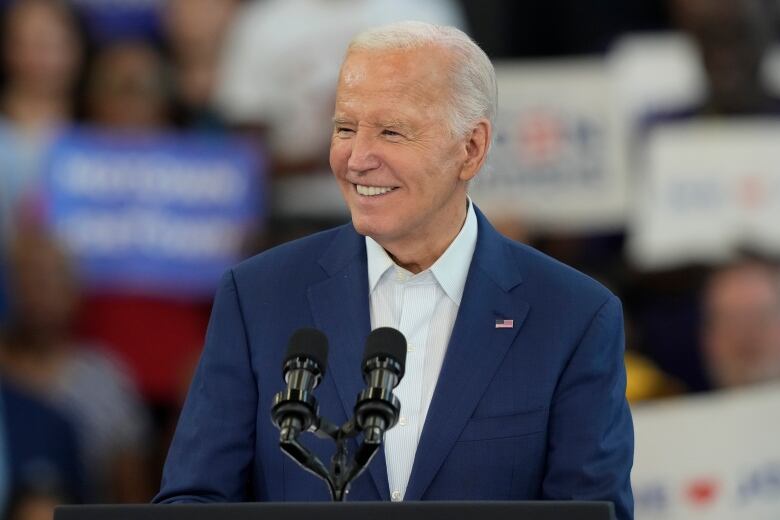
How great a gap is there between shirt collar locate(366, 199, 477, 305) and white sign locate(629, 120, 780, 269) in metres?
3.63

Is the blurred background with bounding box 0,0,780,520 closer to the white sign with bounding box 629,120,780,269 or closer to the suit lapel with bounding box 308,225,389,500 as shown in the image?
the white sign with bounding box 629,120,780,269

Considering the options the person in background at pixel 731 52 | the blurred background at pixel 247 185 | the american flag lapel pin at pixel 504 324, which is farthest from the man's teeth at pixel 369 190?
the person in background at pixel 731 52

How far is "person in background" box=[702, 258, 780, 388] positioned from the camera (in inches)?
232

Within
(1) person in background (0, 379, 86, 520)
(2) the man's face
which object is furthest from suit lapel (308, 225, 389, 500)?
(1) person in background (0, 379, 86, 520)

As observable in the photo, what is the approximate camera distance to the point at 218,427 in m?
2.57

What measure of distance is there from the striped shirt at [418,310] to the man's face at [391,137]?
121mm

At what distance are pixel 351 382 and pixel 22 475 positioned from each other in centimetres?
332

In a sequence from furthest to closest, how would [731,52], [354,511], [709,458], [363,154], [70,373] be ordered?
1. [731,52]
2. [70,373]
3. [709,458]
4. [363,154]
5. [354,511]

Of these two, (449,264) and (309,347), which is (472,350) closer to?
(449,264)

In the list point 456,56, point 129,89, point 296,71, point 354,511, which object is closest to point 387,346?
point 354,511

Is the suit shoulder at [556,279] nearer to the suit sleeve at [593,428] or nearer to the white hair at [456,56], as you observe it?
the suit sleeve at [593,428]

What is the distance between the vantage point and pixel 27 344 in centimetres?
607

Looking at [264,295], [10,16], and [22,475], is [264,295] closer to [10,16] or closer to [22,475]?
[22,475]

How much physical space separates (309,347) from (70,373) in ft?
12.9
